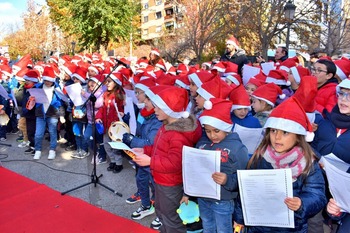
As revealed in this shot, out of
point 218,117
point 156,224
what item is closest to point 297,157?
point 218,117

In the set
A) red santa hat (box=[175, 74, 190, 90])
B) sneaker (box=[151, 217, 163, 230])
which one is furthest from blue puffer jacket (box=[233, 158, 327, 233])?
red santa hat (box=[175, 74, 190, 90])

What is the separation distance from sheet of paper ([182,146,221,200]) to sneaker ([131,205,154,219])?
146 centimetres

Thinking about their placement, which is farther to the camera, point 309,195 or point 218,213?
point 218,213

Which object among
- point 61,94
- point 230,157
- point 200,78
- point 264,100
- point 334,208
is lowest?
point 334,208

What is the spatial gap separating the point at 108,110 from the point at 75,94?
813 millimetres

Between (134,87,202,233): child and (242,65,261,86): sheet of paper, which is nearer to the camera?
(134,87,202,233): child

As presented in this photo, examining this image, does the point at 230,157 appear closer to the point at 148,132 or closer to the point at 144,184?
the point at 148,132

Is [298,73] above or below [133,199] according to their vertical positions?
above

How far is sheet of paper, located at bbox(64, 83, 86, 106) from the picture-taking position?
18.5 ft

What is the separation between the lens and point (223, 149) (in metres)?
2.69

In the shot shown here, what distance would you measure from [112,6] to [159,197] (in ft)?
80.2

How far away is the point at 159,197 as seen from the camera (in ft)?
10.2

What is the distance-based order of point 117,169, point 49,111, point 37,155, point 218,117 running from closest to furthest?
1. point 218,117
2. point 117,169
3. point 49,111
4. point 37,155

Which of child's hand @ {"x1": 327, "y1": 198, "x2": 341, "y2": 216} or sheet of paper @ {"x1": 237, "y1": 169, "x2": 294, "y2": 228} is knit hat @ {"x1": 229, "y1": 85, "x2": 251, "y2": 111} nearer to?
sheet of paper @ {"x1": 237, "y1": 169, "x2": 294, "y2": 228}
